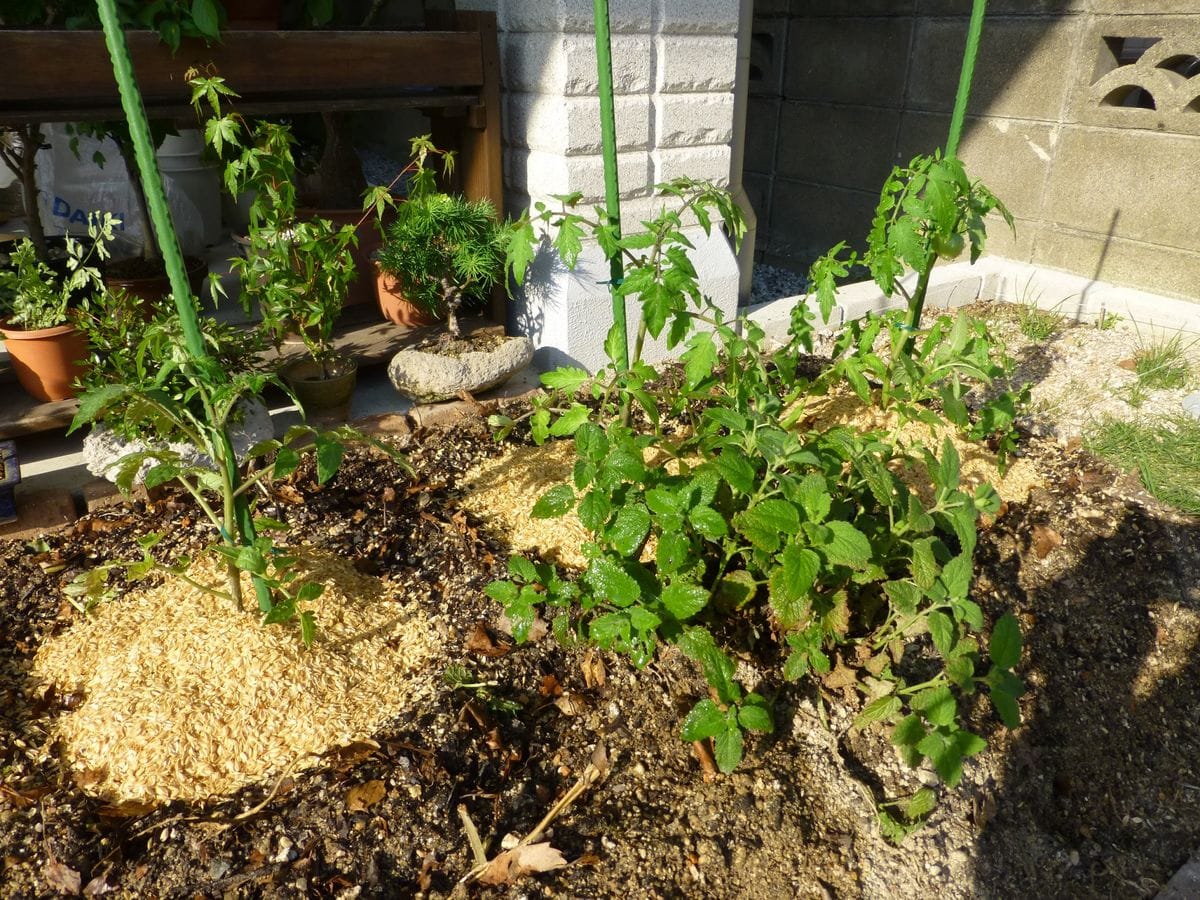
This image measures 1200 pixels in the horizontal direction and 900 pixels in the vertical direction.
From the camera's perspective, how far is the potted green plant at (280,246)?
278cm

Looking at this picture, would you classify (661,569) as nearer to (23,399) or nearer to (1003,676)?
(1003,676)

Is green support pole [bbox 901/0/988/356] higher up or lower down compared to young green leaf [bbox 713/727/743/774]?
higher up

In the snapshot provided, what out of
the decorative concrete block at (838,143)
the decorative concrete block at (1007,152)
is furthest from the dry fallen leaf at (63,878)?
the decorative concrete block at (838,143)

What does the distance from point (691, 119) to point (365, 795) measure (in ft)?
9.39

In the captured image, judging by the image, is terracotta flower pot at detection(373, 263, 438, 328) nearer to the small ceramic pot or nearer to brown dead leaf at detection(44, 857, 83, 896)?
the small ceramic pot

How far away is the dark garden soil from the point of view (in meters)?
1.71

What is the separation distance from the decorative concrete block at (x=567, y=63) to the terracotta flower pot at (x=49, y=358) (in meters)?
1.83

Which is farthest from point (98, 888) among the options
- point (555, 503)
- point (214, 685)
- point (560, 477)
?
point (560, 477)

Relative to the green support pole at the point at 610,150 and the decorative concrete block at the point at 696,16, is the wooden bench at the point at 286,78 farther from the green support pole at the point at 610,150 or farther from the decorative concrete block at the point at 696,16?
the green support pole at the point at 610,150

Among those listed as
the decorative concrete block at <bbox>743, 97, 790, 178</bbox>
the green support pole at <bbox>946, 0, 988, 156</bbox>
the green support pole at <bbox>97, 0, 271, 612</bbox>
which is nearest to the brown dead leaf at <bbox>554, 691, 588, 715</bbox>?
the green support pole at <bbox>97, 0, 271, 612</bbox>

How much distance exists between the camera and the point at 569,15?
3.09 metres

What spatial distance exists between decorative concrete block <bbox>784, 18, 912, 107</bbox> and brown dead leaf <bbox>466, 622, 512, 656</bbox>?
4.45 metres

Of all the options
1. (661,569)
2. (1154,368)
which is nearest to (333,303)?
(661,569)

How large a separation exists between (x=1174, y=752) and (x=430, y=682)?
1946 millimetres
